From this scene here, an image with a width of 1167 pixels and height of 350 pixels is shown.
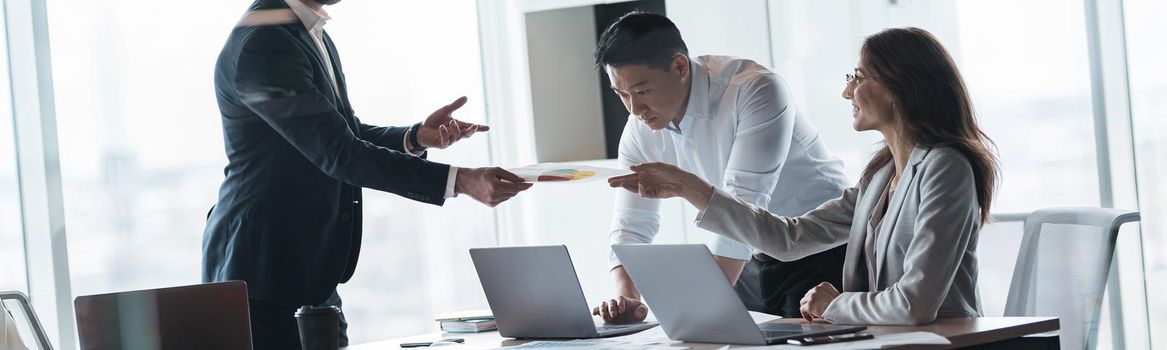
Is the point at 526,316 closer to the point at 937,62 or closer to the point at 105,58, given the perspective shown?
the point at 937,62

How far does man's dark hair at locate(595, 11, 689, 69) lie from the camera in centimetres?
279

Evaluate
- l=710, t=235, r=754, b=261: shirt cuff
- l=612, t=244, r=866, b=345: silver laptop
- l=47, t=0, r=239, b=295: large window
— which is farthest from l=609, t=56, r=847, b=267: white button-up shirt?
l=47, t=0, r=239, b=295: large window

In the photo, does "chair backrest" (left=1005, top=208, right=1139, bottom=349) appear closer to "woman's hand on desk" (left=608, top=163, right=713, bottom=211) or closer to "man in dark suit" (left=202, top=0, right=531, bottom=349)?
"woman's hand on desk" (left=608, top=163, right=713, bottom=211)

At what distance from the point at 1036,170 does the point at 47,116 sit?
3.15 meters

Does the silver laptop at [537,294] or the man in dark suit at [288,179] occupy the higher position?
the man in dark suit at [288,179]

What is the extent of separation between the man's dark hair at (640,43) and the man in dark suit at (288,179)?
526 mm

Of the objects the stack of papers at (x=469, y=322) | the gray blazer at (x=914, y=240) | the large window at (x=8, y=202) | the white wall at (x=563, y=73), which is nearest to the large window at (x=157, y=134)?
the large window at (x=8, y=202)

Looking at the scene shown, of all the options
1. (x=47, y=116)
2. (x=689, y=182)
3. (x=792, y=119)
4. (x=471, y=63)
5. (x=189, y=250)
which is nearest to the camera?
(x=689, y=182)

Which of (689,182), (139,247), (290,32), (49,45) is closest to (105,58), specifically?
(49,45)

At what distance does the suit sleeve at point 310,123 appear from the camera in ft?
7.73

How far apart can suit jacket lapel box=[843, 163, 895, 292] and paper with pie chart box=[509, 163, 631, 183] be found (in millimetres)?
484

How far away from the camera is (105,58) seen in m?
3.53

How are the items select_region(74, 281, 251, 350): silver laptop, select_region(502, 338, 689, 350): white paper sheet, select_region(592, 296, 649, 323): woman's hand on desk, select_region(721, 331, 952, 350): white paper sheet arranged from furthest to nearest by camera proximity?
select_region(592, 296, 649, 323): woman's hand on desk
select_region(74, 281, 251, 350): silver laptop
select_region(502, 338, 689, 350): white paper sheet
select_region(721, 331, 952, 350): white paper sheet

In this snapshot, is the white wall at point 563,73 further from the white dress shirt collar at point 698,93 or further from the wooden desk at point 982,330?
the wooden desk at point 982,330
